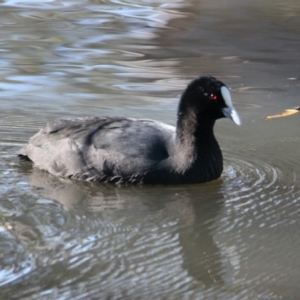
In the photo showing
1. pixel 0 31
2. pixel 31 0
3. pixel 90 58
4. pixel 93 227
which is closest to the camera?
pixel 93 227

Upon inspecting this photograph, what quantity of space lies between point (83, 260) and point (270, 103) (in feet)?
14.6

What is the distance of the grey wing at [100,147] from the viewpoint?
6164 mm

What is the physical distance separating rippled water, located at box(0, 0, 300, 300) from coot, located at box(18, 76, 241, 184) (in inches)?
4.8

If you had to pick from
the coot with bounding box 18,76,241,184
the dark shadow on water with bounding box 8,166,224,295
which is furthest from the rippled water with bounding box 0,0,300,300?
the coot with bounding box 18,76,241,184

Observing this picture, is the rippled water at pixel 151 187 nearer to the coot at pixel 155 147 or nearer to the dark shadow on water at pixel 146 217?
the dark shadow on water at pixel 146 217

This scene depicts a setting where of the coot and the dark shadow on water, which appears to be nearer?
the dark shadow on water

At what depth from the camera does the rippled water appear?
449 centimetres

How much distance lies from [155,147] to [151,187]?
31 cm

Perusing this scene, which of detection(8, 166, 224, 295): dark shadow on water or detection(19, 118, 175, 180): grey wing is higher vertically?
detection(19, 118, 175, 180): grey wing

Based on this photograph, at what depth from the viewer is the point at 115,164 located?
6188mm

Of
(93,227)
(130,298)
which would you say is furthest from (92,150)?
(130,298)

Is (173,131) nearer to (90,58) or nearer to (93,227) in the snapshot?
(93,227)

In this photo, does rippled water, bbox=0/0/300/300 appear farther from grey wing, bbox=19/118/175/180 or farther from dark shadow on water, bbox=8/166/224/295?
grey wing, bbox=19/118/175/180

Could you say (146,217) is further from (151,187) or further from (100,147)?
(100,147)
